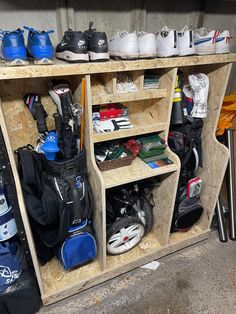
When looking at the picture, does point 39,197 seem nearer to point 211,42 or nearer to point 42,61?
point 42,61

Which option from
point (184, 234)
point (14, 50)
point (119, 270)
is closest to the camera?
→ point (14, 50)

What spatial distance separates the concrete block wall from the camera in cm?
111

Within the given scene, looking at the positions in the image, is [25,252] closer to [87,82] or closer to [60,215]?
[60,215]

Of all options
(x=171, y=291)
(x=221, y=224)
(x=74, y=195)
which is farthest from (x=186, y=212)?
(x=74, y=195)

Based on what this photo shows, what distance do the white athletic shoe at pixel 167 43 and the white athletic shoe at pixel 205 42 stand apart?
0.50ft

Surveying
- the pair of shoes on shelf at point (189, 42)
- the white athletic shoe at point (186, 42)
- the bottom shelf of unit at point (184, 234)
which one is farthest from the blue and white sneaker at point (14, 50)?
the bottom shelf of unit at point (184, 234)

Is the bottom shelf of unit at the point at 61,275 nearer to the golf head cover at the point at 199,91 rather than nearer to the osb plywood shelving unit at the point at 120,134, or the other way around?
the osb plywood shelving unit at the point at 120,134

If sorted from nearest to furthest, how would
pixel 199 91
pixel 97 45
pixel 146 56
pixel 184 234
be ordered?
pixel 97 45 → pixel 146 56 → pixel 199 91 → pixel 184 234

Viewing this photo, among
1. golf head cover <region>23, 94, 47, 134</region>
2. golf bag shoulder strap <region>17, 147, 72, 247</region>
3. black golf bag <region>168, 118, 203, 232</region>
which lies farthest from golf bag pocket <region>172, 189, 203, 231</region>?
golf head cover <region>23, 94, 47, 134</region>

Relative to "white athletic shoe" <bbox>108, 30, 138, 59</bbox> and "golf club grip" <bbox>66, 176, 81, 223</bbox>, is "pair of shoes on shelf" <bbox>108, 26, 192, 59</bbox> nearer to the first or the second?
"white athletic shoe" <bbox>108, 30, 138, 59</bbox>

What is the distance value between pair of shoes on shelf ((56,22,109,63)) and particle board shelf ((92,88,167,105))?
6.5 inches

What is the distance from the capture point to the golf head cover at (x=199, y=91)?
1.27m

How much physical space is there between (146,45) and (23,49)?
0.51 m

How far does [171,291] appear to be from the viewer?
133 cm
